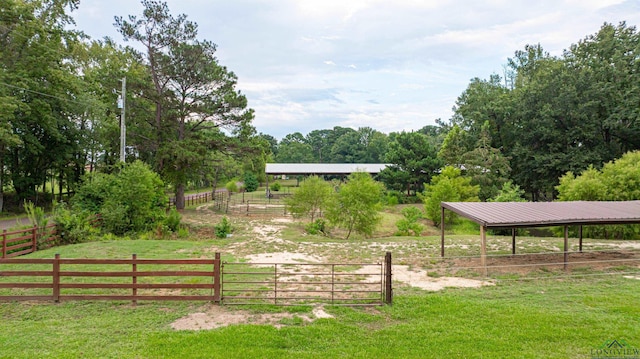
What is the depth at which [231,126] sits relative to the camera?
1016 inches

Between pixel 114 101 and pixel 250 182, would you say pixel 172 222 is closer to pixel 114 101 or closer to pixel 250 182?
pixel 114 101

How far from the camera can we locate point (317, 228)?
18.4 meters

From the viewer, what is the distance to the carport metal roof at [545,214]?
30.6 feet

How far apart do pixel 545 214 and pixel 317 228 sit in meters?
11.0

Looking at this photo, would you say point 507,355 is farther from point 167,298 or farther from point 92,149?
point 92,149

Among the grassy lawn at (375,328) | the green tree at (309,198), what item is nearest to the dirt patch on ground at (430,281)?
the grassy lawn at (375,328)

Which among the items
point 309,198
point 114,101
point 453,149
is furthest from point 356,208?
point 114,101

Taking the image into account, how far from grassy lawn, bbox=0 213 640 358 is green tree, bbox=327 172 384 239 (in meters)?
9.89

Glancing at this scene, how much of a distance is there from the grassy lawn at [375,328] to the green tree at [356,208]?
9886 millimetres

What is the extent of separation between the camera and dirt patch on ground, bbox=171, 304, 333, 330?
564 cm

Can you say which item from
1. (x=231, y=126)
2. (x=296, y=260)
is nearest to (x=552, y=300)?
(x=296, y=260)

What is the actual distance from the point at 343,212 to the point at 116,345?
13.9 metres

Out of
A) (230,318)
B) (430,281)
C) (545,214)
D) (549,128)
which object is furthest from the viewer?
(549,128)

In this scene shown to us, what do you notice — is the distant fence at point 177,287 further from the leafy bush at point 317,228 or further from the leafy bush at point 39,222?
the leafy bush at point 317,228
